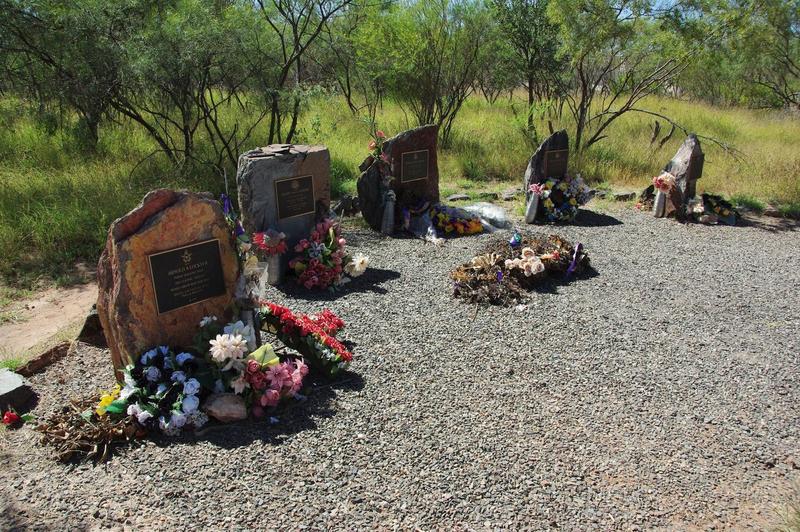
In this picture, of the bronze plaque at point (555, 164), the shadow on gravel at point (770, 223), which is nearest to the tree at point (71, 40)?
the bronze plaque at point (555, 164)

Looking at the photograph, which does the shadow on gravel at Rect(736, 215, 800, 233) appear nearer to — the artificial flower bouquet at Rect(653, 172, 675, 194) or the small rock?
the artificial flower bouquet at Rect(653, 172, 675, 194)

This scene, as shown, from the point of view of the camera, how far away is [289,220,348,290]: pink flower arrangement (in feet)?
18.9

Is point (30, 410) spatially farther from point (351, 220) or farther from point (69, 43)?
point (69, 43)

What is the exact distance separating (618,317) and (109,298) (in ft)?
12.8

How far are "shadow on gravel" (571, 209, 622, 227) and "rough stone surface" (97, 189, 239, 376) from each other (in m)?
5.94

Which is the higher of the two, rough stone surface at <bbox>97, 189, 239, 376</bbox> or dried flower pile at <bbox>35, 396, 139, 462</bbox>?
rough stone surface at <bbox>97, 189, 239, 376</bbox>

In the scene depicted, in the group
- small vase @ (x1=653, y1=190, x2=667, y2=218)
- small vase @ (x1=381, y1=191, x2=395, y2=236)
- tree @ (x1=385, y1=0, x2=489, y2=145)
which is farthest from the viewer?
tree @ (x1=385, y1=0, x2=489, y2=145)

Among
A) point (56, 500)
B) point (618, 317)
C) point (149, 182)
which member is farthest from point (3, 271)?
point (618, 317)

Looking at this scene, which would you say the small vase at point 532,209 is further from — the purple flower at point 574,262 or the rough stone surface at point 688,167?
the purple flower at point 574,262

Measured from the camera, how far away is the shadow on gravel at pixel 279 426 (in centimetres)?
328

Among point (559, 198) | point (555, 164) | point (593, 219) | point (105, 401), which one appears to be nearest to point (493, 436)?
point (105, 401)

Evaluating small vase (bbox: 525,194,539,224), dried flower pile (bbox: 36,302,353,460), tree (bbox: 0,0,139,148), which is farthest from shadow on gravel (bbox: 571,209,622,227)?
tree (bbox: 0,0,139,148)

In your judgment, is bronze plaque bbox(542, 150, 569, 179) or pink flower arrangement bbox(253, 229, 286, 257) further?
bronze plaque bbox(542, 150, 569, 179)

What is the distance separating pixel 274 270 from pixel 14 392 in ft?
8.29
